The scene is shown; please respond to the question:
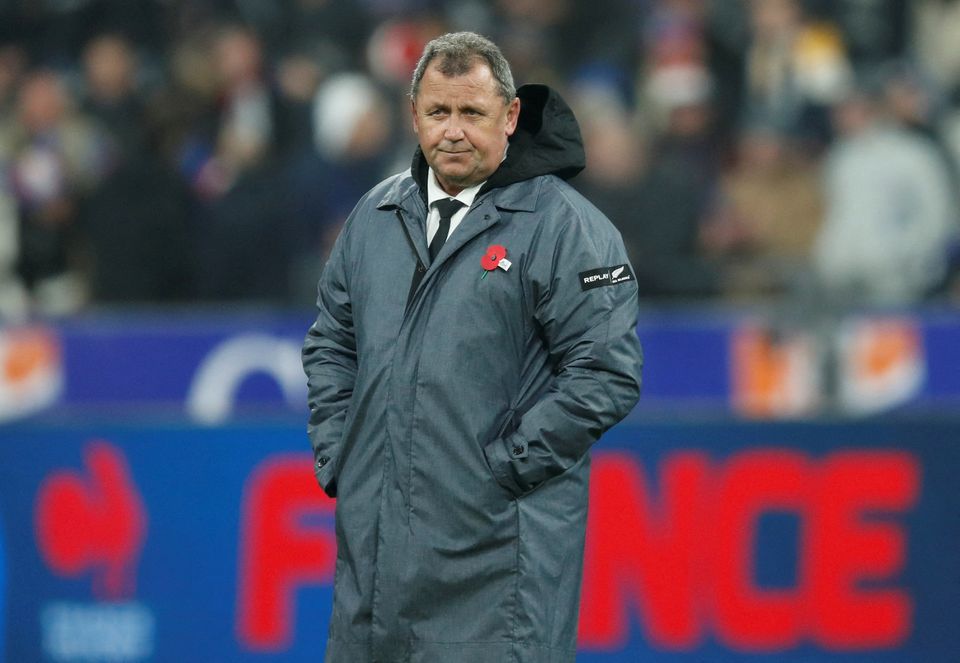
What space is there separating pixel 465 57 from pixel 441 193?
33 centimetres

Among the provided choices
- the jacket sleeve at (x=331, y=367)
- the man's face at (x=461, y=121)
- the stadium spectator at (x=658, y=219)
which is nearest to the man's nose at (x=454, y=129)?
the man's face at (x=461, y=121)

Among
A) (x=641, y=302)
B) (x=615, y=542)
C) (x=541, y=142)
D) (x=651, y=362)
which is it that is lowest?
(x=651, y=362)

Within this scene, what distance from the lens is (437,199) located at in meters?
3.92

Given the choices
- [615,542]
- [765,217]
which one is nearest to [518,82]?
[765,217]

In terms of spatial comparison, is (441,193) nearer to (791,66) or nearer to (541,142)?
(541,142)

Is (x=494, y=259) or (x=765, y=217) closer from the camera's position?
(x=494, y=259)

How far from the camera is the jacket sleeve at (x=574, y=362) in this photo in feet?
12.1

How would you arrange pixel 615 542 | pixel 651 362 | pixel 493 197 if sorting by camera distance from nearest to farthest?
pixel 493 197
pixel 615 542
pixel 651 362

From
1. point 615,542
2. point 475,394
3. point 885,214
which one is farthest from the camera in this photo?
point 885,214

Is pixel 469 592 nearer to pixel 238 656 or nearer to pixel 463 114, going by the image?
pixel 463 114

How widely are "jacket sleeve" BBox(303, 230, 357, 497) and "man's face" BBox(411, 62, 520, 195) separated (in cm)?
36

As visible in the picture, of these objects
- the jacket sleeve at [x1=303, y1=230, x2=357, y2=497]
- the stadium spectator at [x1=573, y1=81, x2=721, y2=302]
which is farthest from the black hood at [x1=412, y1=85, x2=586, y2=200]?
the stadium spectator at [x1=573, y1=81, x2=721, y2=302]

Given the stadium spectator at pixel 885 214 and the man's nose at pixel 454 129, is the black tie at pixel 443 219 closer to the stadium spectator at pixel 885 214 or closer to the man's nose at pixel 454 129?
the man's nose at pixel 454 129

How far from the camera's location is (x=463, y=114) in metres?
3.80
